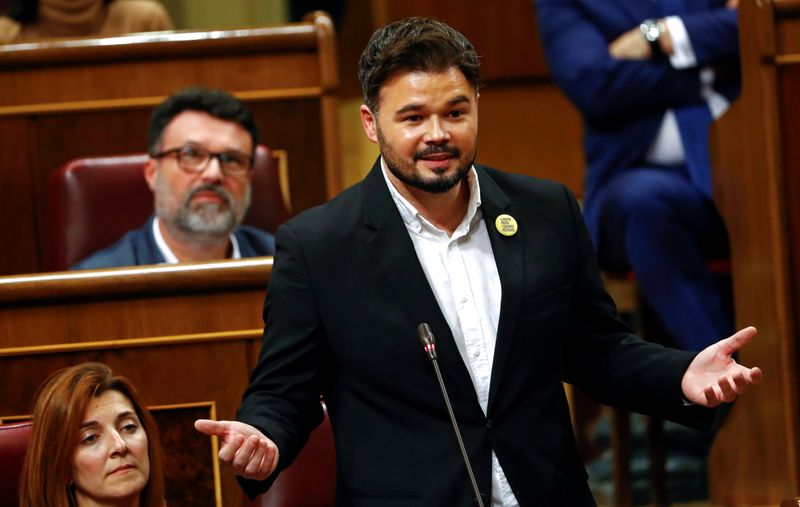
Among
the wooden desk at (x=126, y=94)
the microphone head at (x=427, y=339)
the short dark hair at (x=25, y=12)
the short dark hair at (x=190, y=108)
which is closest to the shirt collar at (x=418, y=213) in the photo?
the microphone head at (x=427, y=339)

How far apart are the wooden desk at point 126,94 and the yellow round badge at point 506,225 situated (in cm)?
97

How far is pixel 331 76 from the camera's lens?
197 cm

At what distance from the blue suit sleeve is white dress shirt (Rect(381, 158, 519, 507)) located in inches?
32.6

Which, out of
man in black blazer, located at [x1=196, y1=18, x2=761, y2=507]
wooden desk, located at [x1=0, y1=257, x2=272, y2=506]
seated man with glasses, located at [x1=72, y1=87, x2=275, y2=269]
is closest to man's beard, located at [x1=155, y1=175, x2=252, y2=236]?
seated man with glasses, located at [x1=72, y1=87, x2=275, y2=269]

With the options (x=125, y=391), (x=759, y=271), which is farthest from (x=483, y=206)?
(x=759, y=271)

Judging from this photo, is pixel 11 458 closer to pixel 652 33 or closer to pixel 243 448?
pixel 243 448

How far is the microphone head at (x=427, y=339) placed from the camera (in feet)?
2.99

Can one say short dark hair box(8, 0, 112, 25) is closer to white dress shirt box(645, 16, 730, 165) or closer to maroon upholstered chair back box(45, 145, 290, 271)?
maroon upholstered chair back box(45, 145, 290, 271)

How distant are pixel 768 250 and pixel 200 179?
2.58ft

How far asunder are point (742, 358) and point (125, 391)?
0.85m

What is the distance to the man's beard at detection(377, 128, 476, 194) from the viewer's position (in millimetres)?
958

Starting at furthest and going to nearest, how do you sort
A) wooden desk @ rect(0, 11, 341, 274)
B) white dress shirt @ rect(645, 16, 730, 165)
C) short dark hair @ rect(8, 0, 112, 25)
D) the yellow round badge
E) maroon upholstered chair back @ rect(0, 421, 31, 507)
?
short dark hair @ rect(8, 0, 112, 25) → wooden desk @ rect(0, 11, 341, 274) → white dress shirt @ rect(645, 16, 730, 165) → maroon upholstered chair back @ rect(0, 421, 31, 507) → the yellow round badge

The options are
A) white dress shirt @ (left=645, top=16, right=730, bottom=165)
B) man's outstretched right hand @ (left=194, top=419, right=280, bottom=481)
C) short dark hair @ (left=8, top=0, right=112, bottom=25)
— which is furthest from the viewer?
short dark hair @ (left=8, top=0, right=112, bottom=25)

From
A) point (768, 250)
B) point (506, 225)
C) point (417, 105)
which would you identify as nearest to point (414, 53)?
point (417, 105)
